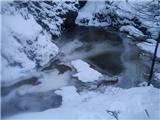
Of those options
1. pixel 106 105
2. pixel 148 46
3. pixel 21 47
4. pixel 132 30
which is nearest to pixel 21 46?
pixel 21 47

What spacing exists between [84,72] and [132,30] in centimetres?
673

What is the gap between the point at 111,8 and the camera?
21.6 metres

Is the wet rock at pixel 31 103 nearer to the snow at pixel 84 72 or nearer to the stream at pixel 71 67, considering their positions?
the stream at pixel 71 67

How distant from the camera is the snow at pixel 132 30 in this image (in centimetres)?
2033

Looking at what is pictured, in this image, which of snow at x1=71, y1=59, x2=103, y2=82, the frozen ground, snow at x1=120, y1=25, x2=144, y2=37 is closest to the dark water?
the frozen ground

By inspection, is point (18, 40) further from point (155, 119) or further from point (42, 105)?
point (155, 119)

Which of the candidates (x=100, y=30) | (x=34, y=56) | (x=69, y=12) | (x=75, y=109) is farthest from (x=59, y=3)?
(x=75, y=109)

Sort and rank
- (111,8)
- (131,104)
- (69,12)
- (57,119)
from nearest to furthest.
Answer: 1. (57,119)
2. (131,104)
3. (69,12)
4. (111,8)

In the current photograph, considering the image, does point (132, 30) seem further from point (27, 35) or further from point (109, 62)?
point (27, 35)

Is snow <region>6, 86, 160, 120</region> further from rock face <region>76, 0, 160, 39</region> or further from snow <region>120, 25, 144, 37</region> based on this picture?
rock face <region>76, 0, 160, 39</region>

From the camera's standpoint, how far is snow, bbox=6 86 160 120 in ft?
34.7

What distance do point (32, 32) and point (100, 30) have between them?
6.55 metres

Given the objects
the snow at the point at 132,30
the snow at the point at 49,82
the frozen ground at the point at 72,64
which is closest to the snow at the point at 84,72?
the frozen ground at the point at 72,64

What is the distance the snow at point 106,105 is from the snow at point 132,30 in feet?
23.8
